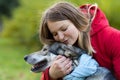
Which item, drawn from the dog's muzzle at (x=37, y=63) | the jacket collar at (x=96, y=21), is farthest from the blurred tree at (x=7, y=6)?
the dog's muzzle at (x=37, y=63)

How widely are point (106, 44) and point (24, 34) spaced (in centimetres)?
1380

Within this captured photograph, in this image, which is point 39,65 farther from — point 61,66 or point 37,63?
point 61,66

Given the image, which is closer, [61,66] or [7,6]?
[61,66]

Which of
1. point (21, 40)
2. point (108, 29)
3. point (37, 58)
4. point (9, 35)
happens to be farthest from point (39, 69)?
point (9, 35)

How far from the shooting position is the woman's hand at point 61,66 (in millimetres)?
4703

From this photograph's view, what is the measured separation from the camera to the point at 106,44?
4.69 m

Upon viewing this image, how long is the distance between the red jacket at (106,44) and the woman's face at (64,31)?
7.6 inches

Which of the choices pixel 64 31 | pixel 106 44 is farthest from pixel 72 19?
pixel 106 44

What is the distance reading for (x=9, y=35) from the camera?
894 inches

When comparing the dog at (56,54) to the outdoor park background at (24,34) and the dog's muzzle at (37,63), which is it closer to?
the dog's muzzle at (37,63)

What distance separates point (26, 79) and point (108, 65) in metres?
4.57

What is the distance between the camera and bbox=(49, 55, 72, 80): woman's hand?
4703 millimetres

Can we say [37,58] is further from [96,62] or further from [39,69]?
[96,62]

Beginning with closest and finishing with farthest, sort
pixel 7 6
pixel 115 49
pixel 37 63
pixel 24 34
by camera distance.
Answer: pixel 115 49, pixel 37 63, pixel 24 34, pixel 7 6
